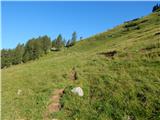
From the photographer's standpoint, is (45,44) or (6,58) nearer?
(6,58)

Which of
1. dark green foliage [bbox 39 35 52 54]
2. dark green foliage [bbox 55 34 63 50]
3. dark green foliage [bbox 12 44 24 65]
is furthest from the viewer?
dark green foliage [bbox 55 34 63 50]

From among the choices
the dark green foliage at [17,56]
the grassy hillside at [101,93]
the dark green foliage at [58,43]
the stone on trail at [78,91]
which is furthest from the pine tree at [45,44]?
the stone on trail at [78,91]

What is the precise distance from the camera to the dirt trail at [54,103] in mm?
19791

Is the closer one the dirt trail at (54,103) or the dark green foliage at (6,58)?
the dirt trail at (54,103)

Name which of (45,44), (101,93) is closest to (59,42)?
(45,44)

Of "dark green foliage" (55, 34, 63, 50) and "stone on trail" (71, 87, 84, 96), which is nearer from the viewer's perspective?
"stone on trail" (71, 87, 84, 96)

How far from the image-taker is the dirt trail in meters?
19.8

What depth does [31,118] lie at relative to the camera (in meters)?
19.0

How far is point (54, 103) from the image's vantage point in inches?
845

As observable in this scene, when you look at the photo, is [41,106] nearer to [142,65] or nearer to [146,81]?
[146,81]

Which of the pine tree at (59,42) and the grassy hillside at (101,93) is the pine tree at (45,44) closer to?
the pine tree at (59,42)

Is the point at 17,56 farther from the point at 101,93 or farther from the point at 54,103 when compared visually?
the point at 101,93

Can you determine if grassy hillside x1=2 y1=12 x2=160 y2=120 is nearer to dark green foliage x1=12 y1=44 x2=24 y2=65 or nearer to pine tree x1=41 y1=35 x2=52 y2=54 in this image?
dark green foliage x1=12 y1=44 x2=24 y2=65

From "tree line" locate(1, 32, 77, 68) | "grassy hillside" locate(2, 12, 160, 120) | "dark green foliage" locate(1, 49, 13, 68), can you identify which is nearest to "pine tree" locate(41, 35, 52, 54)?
"tree line" locate(1, 32, 77, 68)
